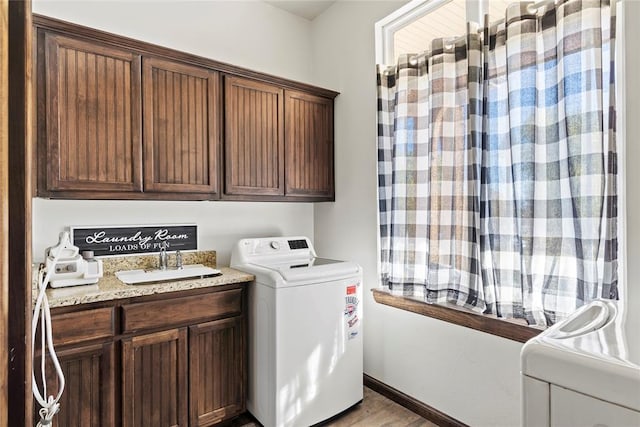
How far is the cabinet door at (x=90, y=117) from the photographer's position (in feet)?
5.61

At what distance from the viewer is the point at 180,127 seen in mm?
2082

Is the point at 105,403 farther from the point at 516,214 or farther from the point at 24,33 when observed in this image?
the point at 516,214

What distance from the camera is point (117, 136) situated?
188 centimetres

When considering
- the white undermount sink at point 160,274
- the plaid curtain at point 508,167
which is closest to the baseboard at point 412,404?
the plaid curtain at point 508,167

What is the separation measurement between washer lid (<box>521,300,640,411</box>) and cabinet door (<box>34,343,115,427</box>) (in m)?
1.75

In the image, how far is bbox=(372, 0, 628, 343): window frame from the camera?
4.66 feet

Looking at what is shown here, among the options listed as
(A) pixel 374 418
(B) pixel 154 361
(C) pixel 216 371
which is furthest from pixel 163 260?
(A) pixel 374 418

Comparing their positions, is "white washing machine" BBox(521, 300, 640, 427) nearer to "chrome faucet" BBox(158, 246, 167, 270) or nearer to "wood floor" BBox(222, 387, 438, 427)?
"wood floor" BBox(222, 387, 438, 427)

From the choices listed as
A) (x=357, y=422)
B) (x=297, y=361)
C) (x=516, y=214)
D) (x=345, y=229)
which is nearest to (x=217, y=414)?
(x=297, y=361)

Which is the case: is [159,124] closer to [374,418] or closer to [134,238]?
[134,238]

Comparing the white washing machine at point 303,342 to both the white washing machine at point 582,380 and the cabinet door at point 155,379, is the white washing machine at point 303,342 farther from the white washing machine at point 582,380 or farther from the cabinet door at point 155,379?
the white washing machine at point 582,380

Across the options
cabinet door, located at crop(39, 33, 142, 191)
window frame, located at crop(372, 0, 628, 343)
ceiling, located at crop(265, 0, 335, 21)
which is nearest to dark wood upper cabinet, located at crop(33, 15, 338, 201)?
cabinet door, located at crop(39, 33, 142, 191)

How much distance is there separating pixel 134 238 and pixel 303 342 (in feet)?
4.07

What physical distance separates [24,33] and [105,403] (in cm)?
170
